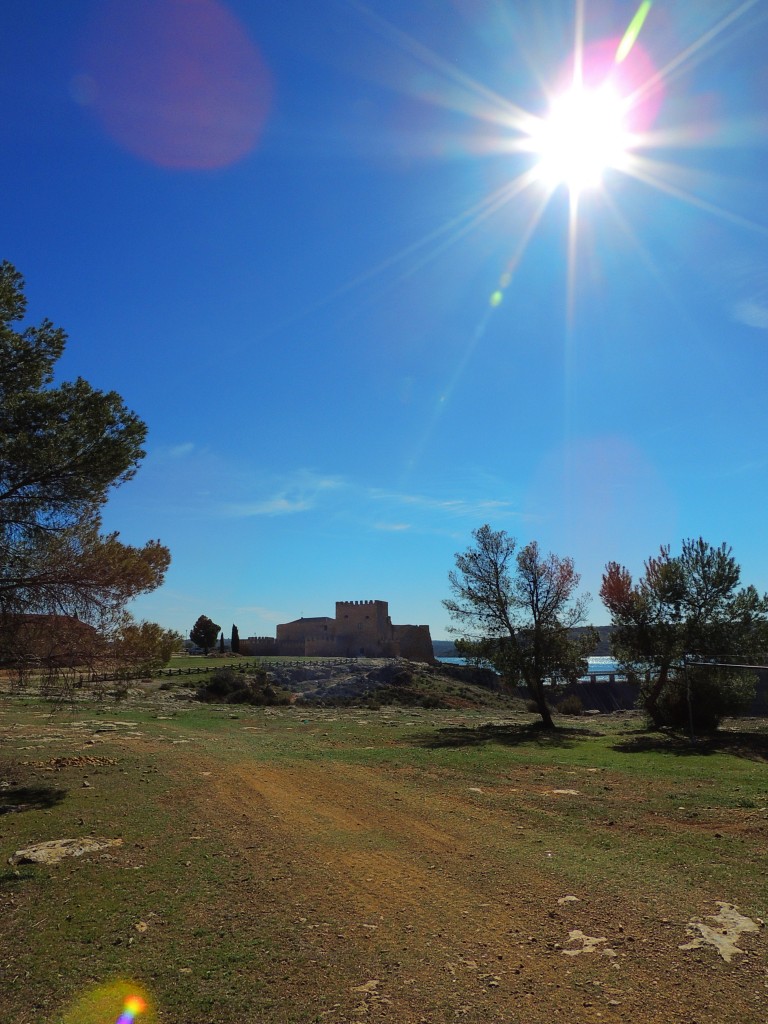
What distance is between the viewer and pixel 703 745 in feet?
65.7

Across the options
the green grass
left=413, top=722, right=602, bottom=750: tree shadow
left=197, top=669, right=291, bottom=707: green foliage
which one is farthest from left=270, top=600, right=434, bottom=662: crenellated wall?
the green grass

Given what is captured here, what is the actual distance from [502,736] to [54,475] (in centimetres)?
1699

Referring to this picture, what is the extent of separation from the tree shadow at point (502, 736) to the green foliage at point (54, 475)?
10.5m

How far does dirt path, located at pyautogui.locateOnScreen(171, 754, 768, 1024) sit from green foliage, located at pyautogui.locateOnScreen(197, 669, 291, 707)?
2823cm

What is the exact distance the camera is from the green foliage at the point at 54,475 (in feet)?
40.0

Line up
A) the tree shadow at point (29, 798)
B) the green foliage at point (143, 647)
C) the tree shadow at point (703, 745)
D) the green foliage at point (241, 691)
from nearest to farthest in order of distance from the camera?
the tree shadow at point (29, 798) → the green foliage at point (143, 647) → the tree shadow at point (703, 745) → the green foliage at point (241, 691)

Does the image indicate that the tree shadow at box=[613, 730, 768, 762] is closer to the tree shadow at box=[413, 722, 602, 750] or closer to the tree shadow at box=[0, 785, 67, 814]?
the tree shadow at box=[413, 722, 602, 750]

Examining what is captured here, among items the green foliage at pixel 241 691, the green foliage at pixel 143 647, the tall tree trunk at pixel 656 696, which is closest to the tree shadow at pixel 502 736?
the tall tree trunk at pixel 656 696

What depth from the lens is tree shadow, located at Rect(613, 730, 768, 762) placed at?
60.2 ft

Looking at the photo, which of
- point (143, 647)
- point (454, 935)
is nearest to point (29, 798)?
point (143, 647)

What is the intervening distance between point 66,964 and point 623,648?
25.9 m

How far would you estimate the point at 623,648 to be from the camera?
2741cm

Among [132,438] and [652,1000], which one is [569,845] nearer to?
[652,1000]

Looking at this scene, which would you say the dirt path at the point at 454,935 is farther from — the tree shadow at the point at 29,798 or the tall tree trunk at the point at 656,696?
the tall tree trunk at the point at 656,696
